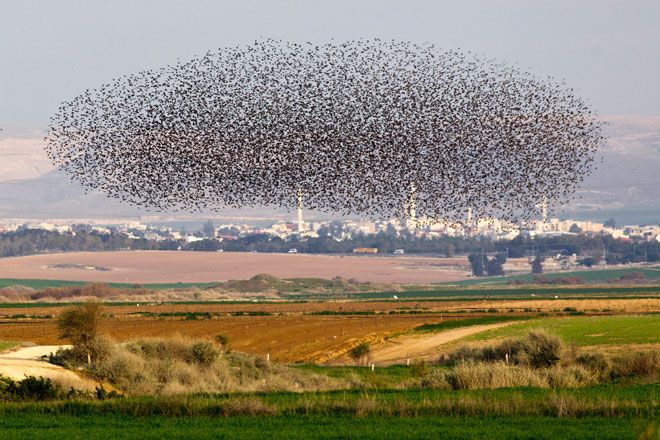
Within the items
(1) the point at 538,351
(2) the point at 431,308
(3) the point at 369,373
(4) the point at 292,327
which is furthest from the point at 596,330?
(2) the point at 431,308

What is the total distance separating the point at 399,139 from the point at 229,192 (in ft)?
41.0

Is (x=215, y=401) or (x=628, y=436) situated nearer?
(x=628, y=436)

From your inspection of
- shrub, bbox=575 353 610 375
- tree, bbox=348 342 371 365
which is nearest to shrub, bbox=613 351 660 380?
shrub, bbox=575 353 610 375

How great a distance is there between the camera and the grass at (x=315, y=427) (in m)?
24.6

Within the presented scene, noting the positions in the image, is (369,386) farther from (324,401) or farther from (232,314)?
(232,314)

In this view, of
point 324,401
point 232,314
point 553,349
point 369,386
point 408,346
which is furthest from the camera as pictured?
point 232,314

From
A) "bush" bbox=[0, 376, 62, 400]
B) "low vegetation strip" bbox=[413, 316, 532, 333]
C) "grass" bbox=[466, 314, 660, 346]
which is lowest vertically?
"low vegetation strip" bbox=[413, 316, 532, 333]

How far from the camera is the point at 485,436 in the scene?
79.5ft

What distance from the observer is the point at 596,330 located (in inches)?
2589

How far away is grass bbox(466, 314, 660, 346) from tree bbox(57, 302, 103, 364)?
22.7 m

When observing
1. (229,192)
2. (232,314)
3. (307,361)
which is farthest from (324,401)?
(232,314)

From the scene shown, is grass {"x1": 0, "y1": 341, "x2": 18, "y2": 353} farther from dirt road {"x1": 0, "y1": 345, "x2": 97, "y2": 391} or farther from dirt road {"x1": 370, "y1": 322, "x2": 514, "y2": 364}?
dirt road {"x1": 370, "y1": 322, "x2": 514, "y2": 364}

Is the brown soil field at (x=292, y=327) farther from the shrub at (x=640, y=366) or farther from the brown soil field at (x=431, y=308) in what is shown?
the shrub at (x=640, y=366)

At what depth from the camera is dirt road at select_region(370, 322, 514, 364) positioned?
61.1 metres
